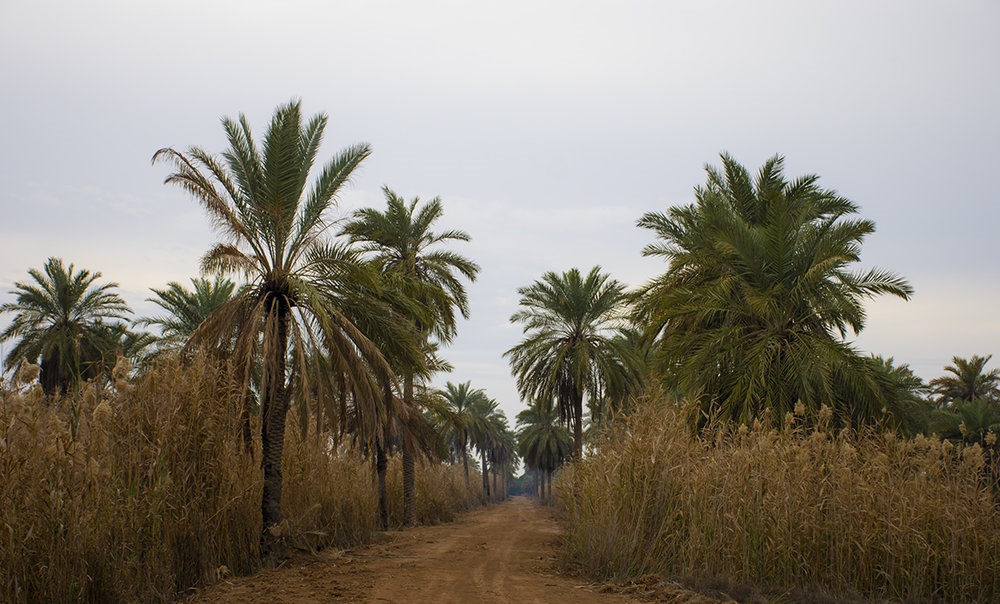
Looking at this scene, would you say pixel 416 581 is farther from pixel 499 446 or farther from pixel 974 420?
pixel 499 446

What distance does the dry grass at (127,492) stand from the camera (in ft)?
20.3

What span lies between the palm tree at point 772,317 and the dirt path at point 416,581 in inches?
206

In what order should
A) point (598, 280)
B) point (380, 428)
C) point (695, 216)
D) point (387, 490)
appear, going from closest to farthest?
point (380, 428)
point (695, 216)
point (387, 490)
point (598, 280)

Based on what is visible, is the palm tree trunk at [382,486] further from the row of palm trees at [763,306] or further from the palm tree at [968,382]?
the palm tree at [968,382]

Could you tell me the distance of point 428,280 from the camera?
23359 mm

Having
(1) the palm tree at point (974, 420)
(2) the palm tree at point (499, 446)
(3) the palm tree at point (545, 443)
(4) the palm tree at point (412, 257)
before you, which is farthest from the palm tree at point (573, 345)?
(2) the palm tree at point (499, 446)

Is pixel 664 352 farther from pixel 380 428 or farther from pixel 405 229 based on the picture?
pixel 405 229

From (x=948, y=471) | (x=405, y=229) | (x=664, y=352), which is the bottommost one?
(x=948, y=471)

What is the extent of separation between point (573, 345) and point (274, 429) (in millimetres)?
15195

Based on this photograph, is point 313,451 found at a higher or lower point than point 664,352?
lower

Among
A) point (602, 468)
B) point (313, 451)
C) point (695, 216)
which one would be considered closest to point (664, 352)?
point (695, 216)

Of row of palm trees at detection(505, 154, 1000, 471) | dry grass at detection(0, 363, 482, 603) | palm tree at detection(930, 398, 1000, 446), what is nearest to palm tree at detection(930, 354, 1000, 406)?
palm tree at detection(930, 398, 1000, 446)

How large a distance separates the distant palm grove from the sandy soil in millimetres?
529

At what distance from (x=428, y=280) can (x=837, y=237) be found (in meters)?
13.1
